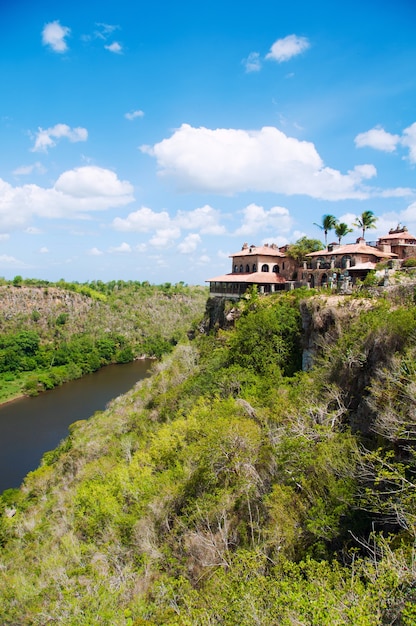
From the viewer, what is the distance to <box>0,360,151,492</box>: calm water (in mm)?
52531

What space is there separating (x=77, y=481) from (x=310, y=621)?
2790 centimetres

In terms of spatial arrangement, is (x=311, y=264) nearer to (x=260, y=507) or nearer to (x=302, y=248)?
(x=302, y=248)

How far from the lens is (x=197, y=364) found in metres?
46.2

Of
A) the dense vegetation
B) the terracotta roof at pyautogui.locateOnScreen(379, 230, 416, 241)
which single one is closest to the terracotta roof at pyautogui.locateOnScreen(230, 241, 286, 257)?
the terracotta roof at pyautogui.locateOnScreen(379, 230, 416, 241)

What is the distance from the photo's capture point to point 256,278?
44594 millimetres

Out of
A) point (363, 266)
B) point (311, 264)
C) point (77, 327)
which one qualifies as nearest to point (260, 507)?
point (363, 266)

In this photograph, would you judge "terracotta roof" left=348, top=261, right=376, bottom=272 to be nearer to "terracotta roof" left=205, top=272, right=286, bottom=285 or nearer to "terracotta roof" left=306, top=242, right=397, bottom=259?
"terracotta roof" left=306, top=242, right=397, bottom=259

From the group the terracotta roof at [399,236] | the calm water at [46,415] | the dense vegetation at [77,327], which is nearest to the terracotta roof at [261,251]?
the terracotta roof at [399,236]

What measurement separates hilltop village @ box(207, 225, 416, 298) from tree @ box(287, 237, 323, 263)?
6.4 inches

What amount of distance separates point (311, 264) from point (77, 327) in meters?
94.6

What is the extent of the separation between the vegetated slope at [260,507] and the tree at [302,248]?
43.1 ft

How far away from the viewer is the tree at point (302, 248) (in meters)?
45.6

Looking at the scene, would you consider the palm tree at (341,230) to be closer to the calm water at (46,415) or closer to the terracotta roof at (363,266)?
the terracotta roof at (363,266)

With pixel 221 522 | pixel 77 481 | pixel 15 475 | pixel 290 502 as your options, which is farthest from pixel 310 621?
pixel 15 475
